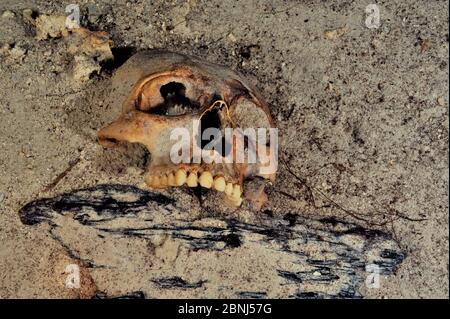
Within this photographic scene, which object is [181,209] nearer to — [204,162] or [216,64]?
[204,162]

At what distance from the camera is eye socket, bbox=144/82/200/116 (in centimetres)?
274

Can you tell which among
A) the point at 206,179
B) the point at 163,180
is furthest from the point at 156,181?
the point at 206,179

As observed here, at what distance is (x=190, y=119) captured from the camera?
2564 millimetres

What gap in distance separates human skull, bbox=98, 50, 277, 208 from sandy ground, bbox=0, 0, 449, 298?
0.28m

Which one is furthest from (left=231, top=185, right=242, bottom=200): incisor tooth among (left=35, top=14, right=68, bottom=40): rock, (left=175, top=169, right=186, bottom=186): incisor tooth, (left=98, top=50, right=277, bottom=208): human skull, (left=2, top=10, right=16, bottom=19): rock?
(left=2, top=10, right=16, bottom=19): rock

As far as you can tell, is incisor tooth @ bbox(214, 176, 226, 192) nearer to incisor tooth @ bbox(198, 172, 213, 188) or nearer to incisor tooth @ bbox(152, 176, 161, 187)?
incisor tooth @ bbox(198, 172, 213, 188)

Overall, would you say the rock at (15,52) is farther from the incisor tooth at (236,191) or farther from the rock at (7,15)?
the incisor tooth at (236,191)

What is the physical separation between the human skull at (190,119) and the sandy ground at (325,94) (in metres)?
0.28

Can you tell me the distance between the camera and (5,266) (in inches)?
118

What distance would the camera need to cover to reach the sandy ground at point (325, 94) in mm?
3010

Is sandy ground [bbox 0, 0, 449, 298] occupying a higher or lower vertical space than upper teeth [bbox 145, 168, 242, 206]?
higher

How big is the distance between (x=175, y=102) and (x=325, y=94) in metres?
0.95

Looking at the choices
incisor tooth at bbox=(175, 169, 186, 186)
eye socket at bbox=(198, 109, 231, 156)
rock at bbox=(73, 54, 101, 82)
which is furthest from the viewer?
rock at bbox=(73, 54, 101, 82)

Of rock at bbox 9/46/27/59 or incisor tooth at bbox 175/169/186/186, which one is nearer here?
incisor tooth at bbox 175/169/186/186
